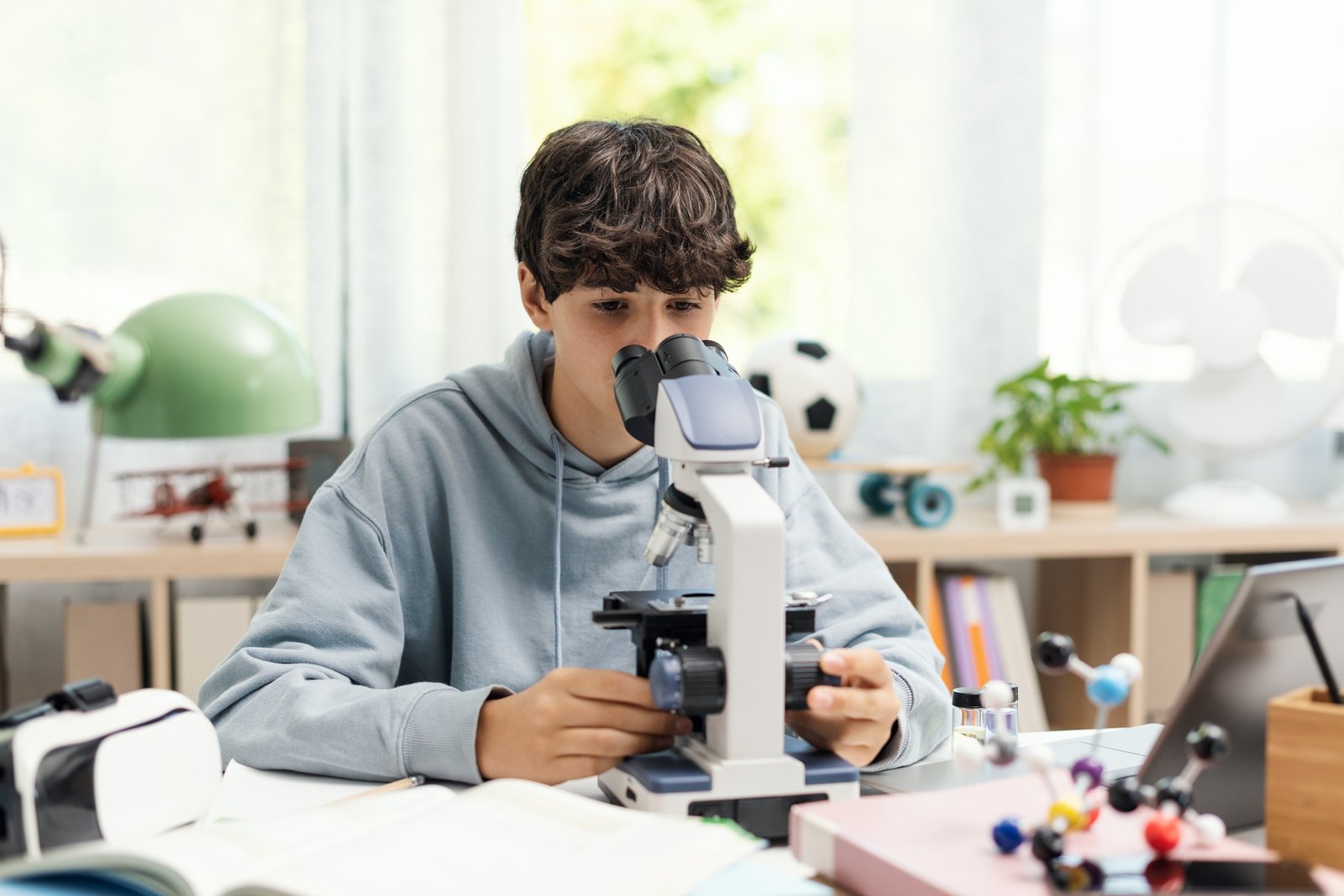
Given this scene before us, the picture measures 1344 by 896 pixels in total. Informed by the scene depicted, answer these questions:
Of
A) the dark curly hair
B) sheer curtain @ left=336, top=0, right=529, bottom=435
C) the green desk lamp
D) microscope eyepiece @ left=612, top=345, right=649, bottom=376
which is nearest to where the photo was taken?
microscope eyepiece @ left=612, top=345, right=649, bottom=376

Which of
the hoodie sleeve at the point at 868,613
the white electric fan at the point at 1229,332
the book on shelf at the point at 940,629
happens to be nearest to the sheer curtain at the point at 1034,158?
the white electric fan at the point at 1229,332

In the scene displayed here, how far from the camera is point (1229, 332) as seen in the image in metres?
2.19

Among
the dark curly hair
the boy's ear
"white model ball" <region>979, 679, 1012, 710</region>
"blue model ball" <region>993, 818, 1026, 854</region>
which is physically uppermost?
the dark curly hair

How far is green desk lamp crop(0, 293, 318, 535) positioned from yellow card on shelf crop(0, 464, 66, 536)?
46 centimetres

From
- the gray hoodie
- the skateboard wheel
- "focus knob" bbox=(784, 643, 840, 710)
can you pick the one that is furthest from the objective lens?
the skateboard wheel

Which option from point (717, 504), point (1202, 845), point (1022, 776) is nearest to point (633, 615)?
point (717, 504)

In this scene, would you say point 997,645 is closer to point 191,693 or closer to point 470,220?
point 470,220

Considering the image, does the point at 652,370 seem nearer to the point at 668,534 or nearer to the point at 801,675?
the point at 668,534

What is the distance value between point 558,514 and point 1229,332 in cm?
152

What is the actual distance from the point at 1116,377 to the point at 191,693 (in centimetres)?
188

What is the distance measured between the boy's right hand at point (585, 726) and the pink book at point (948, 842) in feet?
0.41

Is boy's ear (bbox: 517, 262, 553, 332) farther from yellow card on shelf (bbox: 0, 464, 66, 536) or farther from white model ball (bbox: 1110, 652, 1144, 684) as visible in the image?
yellow card on shelf (bbox: 0, 464, 66, 536)

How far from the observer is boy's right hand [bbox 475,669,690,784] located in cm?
83

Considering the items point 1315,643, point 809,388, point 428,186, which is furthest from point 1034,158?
point 1315,643
